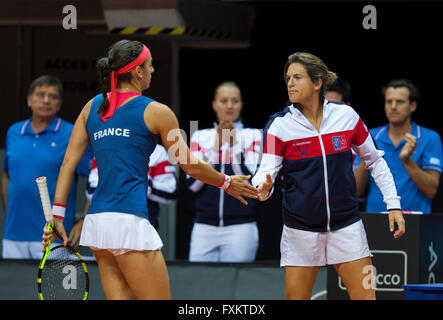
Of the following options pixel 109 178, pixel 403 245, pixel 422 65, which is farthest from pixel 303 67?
pixel 422 65

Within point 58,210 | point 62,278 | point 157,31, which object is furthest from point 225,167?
point 157,31

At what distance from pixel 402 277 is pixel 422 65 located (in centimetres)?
423

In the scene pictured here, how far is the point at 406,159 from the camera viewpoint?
5844mm

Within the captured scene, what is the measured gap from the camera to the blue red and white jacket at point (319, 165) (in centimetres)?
430

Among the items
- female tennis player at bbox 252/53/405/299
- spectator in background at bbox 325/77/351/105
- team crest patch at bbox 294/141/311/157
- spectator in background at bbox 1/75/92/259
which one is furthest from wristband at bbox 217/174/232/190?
spectator in background at bbox 1/75/92/259

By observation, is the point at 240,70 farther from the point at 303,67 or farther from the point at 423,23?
the point at 303,67

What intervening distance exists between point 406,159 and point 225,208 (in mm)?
1451

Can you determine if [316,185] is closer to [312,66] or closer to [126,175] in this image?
[312,66]

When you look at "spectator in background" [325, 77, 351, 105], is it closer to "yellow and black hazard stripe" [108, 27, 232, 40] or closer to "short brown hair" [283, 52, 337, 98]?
"short brown hair" [283, 52, 337, 98]

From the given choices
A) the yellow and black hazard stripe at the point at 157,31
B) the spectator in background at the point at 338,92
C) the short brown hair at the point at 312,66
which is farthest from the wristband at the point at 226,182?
the yellow and black hazard stripe at the point at 157,31

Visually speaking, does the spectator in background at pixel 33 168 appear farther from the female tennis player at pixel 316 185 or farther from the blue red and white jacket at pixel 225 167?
the female tennis player at pixel 316 185

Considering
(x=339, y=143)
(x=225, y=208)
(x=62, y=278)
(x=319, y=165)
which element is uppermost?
(x=339, y=143)

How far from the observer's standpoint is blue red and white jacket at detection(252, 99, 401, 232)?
14.1ft

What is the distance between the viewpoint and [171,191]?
19.0 ft
